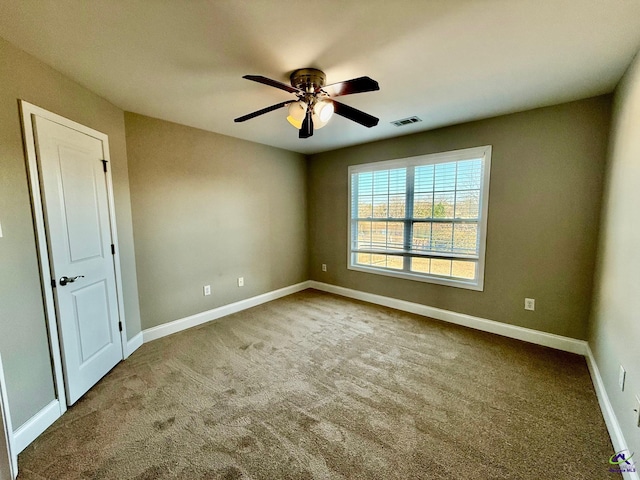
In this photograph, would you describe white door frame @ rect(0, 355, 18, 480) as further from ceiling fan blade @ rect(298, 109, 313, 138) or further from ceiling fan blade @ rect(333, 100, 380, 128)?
ceiling fan blade @ rect(333, 100, 380, 128)

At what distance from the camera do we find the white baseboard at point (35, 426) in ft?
5.20

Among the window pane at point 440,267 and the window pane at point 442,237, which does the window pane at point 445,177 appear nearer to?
the window pane at point 442,237

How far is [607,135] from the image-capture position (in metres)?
2.37

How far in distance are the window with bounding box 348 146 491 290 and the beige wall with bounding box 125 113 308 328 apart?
3.99 ft

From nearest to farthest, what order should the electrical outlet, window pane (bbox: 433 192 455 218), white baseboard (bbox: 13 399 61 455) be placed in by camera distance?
white baseboard (bbox: 13 399 61 455) < the electrical outlet < window pane (bbox: 433 192 455 218)

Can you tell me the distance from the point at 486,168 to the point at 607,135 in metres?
0.94

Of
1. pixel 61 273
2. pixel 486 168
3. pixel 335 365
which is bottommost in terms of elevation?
pixel 335 365

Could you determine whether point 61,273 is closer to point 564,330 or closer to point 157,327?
point 157,327

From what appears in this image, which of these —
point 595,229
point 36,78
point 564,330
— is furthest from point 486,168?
point 36,78

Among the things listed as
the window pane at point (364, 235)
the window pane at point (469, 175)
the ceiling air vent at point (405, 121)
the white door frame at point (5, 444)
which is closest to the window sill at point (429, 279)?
the window pane at point (364, 235)

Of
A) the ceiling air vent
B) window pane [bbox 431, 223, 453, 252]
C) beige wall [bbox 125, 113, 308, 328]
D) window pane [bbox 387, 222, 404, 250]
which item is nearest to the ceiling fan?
the ceiling air vent

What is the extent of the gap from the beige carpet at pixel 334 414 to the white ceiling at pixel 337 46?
2406 millimetres

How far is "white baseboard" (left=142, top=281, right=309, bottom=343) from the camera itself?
301 centimetres

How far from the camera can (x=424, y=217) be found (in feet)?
11.7
